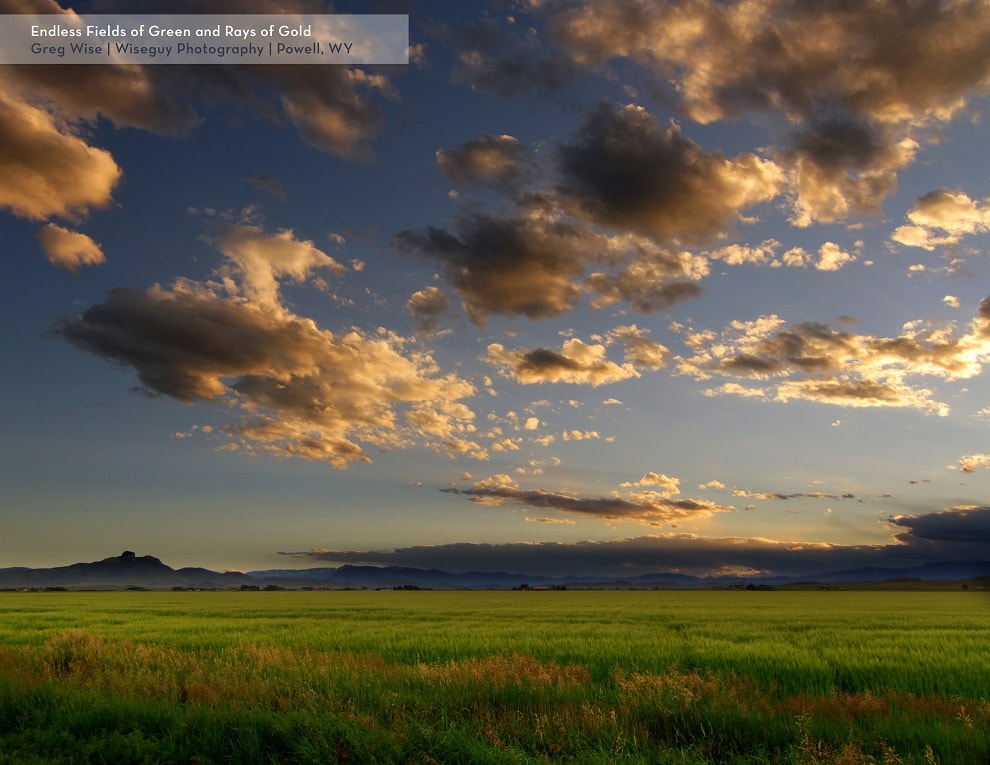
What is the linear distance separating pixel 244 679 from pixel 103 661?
201 inches

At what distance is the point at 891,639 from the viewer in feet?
75.8

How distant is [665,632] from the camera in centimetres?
2509

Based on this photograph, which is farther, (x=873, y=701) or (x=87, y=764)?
(x=873, y=701)

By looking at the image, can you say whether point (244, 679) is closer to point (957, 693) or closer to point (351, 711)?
point (351, 711)

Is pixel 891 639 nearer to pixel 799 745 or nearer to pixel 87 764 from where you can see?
pixel 799 745

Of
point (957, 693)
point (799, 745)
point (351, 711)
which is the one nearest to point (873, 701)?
point (799, 745)

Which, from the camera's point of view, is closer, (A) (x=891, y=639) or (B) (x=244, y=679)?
(B) (x=244, y=679)

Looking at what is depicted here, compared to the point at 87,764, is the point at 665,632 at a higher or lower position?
lower

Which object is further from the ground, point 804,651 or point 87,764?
point 87,764

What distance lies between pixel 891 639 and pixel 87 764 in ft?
82.0

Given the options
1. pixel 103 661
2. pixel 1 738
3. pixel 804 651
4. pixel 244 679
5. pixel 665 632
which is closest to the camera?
pixel 1 738

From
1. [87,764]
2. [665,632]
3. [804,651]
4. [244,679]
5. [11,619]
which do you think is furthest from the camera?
[11,619]

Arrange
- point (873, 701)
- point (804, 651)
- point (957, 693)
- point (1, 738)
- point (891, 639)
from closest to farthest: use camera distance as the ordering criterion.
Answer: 1. point (1, 738)
2. point (873, 701)
3. point (957, 693)
4. point (804, 651)
5. point (891, 639)

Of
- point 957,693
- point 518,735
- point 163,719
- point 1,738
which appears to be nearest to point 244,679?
point 163,719
